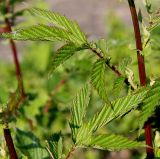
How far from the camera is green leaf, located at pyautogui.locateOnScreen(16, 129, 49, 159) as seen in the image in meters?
1.47

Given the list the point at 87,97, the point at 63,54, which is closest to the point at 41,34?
the point at 63,54

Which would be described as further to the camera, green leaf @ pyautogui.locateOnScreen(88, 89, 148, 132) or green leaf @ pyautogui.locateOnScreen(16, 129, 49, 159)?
green leaf @ pyautogui.locateOnScreen(16, 129, 49, 159)

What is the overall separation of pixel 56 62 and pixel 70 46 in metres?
0.05

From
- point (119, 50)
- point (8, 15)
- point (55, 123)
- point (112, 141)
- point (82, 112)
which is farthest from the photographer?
point (119, 50)

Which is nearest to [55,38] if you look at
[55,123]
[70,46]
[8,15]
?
[70,46]

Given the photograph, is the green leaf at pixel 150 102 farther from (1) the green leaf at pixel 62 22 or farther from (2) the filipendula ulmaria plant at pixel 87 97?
(1) the green leaf at pixel 62 22

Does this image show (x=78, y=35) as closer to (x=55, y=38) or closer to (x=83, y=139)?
(x=55, y=38)

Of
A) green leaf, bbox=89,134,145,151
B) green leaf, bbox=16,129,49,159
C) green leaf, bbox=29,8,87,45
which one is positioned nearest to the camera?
green leaf, bbox=89,134,145,151

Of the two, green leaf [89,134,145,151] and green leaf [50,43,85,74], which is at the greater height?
green leaf [50,43,85,74]

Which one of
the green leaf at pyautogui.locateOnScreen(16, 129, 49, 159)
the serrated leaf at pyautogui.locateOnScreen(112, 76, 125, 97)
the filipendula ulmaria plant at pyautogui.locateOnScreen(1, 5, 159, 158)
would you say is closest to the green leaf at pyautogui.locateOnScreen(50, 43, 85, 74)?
the filipendula ulmaria plant at pyautogui.locateOnScreen(1, 5, 159, 158)

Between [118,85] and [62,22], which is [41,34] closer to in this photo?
[62,22]

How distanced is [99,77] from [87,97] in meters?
0.11

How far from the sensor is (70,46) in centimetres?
116

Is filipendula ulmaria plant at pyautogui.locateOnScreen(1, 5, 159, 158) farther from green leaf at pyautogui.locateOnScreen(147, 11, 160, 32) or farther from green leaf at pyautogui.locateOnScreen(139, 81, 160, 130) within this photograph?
green leaf at pyautogui.locateOnScreen(147, 11, 160, 32)
